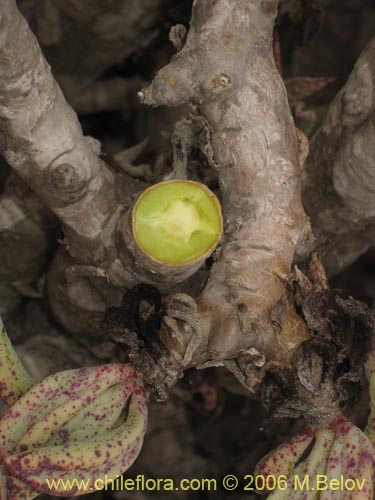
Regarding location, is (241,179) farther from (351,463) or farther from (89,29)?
(89,29)

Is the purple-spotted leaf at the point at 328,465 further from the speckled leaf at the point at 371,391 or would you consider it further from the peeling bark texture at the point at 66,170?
the peeling bark texture at the point at 66,170

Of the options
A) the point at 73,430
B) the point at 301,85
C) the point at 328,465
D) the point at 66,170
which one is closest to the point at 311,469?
the point at 328,465

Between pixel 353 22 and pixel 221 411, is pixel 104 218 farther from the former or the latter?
pixel 353 22

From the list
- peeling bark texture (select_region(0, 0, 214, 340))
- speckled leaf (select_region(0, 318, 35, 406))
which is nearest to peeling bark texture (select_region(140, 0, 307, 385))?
peeling bark texture (select_region(0, 0, 214, 340))

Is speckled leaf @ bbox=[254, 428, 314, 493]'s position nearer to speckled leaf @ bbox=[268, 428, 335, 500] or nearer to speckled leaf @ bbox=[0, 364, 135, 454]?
speckled leaf @ bbox=[268, 428, 335, 500]

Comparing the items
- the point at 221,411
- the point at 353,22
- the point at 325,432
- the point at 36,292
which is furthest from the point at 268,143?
the point at 353,22
